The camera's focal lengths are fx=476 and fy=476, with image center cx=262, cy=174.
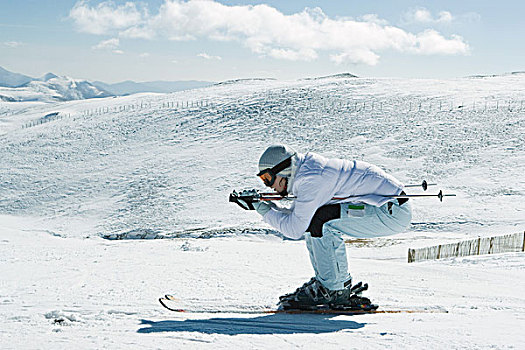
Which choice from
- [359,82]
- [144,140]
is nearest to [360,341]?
[144,140]

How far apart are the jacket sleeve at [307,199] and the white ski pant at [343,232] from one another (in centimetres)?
23

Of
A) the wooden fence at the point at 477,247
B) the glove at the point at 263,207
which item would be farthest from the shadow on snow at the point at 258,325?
the wooden fence at the point at 477,247

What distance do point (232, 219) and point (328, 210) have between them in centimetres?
2422

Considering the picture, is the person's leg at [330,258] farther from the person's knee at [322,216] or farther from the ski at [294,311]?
the ski at [294,311]

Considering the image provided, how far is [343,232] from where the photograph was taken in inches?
176

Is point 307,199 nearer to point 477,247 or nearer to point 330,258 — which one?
point 330,258

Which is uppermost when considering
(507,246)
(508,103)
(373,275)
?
(508,103)

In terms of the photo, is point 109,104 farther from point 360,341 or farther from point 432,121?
point 360,341

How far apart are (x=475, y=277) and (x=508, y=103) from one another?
158 feet

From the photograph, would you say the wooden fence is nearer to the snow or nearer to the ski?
the snow

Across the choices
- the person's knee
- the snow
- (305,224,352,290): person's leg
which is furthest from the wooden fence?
the person's knee

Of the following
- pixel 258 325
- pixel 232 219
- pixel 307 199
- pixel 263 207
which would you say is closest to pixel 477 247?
pixel 263 207

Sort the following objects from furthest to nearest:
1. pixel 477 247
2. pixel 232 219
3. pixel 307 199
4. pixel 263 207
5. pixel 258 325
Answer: pixel 232 219
pixel 477 247
pixel 263 207
pixel 307 199
pixel 258 325

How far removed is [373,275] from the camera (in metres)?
6.28
